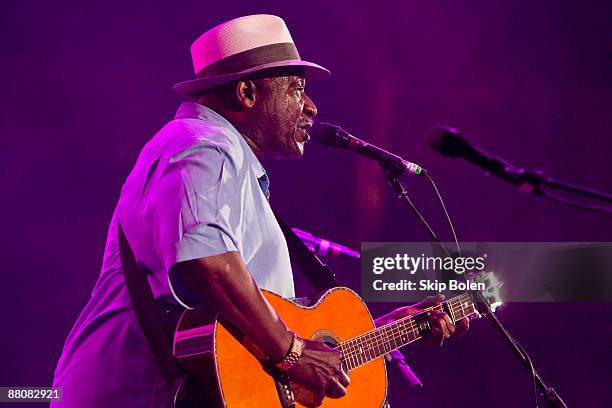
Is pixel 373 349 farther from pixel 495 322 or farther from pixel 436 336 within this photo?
pixel 495 322

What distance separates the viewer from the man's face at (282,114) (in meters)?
2.84

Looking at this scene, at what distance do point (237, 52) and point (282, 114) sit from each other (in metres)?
0.30

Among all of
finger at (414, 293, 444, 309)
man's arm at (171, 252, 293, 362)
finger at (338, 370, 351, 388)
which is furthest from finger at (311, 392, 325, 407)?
finger at (414, 293, 444, 309)

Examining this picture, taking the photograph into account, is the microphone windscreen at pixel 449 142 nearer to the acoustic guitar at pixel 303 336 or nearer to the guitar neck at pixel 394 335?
the acoustic guitar at pixel 303 336

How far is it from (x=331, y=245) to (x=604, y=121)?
7.75ft

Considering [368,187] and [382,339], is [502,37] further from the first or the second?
[382,339]

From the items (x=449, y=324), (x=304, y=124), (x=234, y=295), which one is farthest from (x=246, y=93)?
(x=449, y=324)

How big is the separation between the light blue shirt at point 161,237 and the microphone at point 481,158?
0.70 meters

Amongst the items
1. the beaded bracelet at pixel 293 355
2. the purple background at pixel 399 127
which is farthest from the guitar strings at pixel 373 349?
the purple background at pixel 399 127

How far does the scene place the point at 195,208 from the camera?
2.12 m

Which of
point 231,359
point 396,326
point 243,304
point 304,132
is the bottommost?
point 396,326

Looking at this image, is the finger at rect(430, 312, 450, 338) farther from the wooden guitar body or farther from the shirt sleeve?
the shirt sleeve

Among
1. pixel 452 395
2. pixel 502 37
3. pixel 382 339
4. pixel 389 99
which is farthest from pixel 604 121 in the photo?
pixel 382 339

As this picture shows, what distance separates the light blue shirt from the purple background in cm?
191
